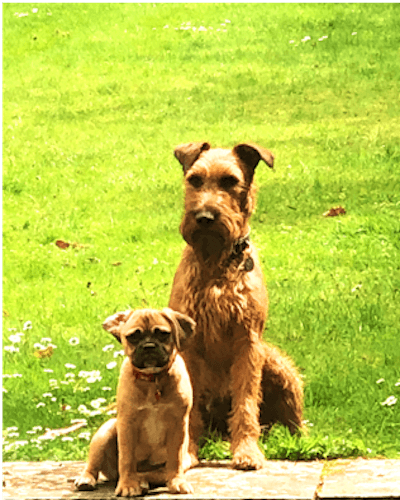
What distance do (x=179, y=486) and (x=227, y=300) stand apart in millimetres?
1187

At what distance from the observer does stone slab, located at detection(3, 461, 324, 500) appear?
18.3 feet

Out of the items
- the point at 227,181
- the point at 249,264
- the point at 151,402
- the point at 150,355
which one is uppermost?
the point at 227,181

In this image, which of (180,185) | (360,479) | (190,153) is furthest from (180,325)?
(180,185)

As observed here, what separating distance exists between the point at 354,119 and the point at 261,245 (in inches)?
208

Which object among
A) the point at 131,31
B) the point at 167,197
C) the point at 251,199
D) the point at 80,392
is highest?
the point at 131,31

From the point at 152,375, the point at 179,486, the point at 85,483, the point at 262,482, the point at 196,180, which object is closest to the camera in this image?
the point at 152,375

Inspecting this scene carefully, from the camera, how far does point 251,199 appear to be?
623cm

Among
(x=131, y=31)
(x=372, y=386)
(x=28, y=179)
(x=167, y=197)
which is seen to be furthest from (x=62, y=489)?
(x=131, y=31)

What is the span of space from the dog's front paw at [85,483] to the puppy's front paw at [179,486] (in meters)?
0.44

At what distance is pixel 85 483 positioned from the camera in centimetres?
573

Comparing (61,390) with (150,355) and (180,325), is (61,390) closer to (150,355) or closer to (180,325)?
(180,325)

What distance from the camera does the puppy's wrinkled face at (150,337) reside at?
5.36 metres

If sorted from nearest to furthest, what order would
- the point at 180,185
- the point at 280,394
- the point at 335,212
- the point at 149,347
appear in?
the point at 149,347, the point at 280,394, the point at 335,212, the point at 180,185

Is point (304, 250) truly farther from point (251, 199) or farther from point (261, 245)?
point (251, 199)
